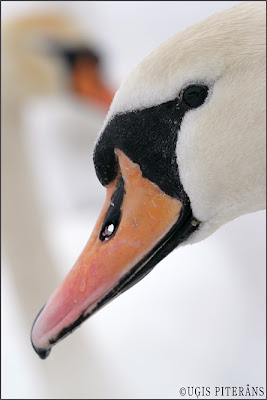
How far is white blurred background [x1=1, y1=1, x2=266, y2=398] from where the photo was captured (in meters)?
2.55

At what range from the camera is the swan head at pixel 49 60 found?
9.43 feet

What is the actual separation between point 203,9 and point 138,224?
4.09 m

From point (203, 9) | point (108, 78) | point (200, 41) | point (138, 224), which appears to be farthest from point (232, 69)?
point (203, 9)

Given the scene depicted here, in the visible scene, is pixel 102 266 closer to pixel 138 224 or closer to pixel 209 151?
pixel 138 224

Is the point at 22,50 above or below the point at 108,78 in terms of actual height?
above

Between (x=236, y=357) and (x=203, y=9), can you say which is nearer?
(x=236, y=357)

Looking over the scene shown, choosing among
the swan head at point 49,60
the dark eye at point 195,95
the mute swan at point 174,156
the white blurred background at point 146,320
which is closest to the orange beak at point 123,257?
the mute swan at point 174,156

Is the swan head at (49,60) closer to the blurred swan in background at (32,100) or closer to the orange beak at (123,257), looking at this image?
the blurred swan in background at (32,100)

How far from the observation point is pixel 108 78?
301 centimetres

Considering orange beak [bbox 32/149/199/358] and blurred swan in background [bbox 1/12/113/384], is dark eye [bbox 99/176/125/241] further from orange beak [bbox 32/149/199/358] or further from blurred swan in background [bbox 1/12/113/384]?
blurred swan in background [bbox 1/12/113/384]

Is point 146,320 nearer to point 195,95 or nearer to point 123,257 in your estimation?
point 123,257

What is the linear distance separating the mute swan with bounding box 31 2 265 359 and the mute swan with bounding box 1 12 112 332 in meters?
1.63

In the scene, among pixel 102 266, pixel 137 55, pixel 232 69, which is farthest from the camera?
pixel 137 55

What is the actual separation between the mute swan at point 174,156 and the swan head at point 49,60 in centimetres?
197
